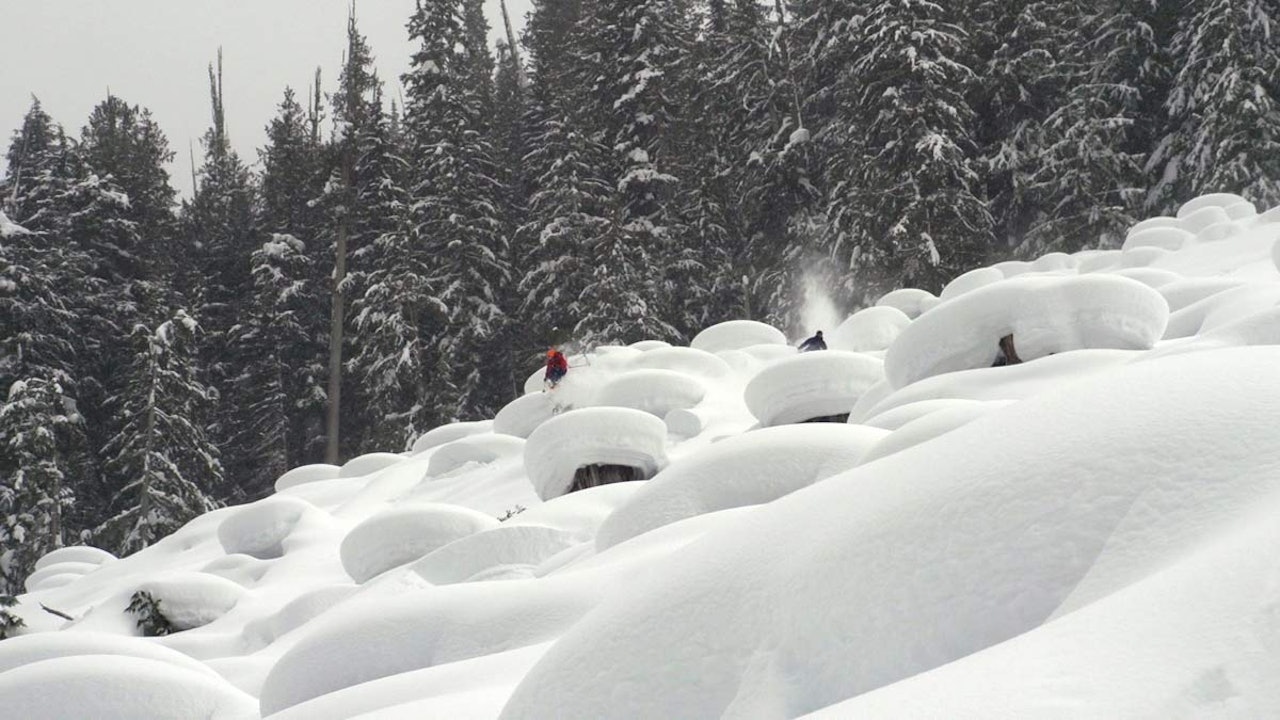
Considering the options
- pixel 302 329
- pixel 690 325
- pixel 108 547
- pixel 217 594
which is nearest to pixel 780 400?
pixel 217 594

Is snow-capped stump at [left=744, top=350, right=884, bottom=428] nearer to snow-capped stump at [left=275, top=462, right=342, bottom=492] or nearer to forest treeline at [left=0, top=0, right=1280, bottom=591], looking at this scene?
snow-capped stump at [left=275, top=462, right=342, bottom=492]

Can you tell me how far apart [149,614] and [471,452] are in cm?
460

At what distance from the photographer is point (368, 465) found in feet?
52.3

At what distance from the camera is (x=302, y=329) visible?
32.7 meters

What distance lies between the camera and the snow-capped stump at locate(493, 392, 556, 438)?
14.2 meters

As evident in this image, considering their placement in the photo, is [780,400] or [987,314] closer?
[987,314]

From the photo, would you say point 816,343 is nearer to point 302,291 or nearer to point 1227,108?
point 1227,108

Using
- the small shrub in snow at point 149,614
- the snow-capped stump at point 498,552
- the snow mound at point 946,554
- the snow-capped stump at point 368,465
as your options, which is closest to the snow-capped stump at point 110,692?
the snow-capped stump at point 498,552

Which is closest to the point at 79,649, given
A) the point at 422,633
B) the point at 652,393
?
the point at 422,633

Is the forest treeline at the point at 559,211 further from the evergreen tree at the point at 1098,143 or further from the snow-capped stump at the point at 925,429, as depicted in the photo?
the snow-capped stump at the point at 925,429

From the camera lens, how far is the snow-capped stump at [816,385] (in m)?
9.97

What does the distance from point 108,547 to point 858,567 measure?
27280mm

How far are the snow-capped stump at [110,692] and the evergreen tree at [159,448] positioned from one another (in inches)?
871

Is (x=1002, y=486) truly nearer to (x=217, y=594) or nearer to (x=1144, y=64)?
(x=217, y=594)
